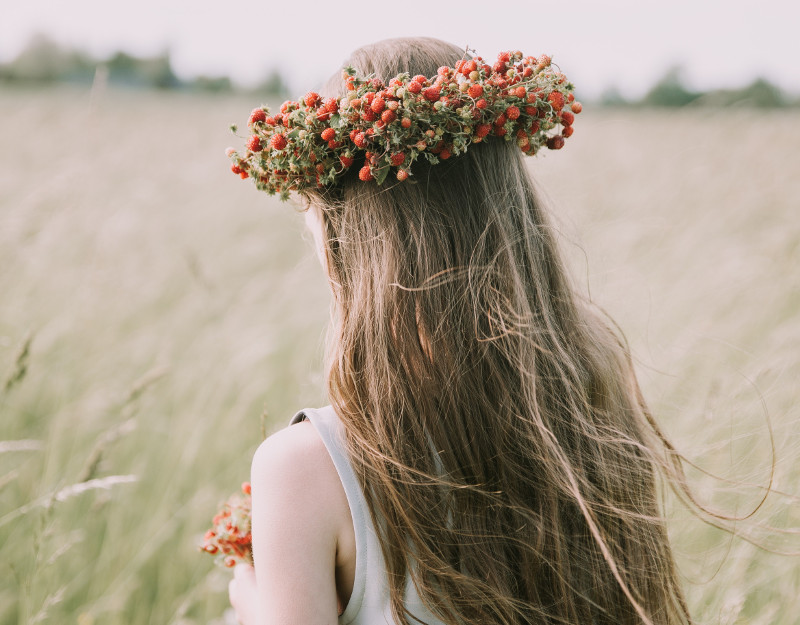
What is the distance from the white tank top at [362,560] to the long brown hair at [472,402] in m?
0.02

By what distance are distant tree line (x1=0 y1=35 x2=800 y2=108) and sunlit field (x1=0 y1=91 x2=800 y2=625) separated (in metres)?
0.86

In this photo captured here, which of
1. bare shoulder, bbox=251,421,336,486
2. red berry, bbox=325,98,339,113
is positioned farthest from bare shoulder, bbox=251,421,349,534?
red berry, bbox=325,98,339,113

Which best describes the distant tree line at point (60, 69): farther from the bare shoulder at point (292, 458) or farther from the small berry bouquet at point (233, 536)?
the bare shoulder at point (292, 458)

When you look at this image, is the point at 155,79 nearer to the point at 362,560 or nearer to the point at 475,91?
the point at 475,91

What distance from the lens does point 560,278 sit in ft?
4.39

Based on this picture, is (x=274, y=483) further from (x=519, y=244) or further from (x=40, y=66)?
(x=40, y=66)

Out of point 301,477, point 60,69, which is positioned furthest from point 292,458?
point 60,69

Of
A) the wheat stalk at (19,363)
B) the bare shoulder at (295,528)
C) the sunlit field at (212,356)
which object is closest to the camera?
the bare shoulder at (295,528)

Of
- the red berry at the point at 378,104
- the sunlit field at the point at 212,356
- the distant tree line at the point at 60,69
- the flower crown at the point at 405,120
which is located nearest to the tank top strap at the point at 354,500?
the sunlit field at the point at 212,356

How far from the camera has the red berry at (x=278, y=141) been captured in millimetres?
1184

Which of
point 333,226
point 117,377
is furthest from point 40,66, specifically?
point 333,226

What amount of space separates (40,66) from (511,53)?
68.3ft

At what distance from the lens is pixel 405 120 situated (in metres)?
1.10

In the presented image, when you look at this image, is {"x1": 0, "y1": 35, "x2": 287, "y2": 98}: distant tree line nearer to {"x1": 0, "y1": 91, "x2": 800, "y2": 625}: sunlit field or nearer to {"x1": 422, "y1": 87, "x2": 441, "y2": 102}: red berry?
{"x1": 0, "y1": 91, "x2": 800, "y2": 625}: sunlit field
